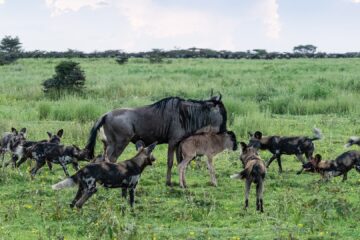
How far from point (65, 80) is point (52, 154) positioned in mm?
16329

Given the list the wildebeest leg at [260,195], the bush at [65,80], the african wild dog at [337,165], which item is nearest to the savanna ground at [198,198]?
the wildebeest leg at [260,195]

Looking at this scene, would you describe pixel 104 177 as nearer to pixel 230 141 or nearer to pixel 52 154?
pixel 52 154

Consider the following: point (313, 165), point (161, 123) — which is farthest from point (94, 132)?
point (313, 165)

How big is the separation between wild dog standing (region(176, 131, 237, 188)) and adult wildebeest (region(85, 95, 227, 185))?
21 centimetres

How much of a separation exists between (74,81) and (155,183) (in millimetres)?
17264

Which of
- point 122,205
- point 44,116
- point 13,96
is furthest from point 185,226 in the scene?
point 13,96

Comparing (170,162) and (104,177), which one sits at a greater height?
(104,177)

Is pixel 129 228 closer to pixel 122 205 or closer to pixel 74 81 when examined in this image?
pixel 122 205

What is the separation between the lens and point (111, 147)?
461 inches

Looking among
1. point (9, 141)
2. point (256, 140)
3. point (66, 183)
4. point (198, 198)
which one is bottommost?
point (198, 198)

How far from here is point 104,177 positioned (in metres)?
9.23

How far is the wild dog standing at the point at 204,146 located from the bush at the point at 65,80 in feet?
52.9

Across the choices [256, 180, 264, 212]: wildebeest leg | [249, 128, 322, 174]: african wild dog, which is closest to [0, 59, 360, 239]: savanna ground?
[256, 180, 264, 212]: wildebeest leg

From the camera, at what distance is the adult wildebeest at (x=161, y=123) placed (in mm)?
11695
